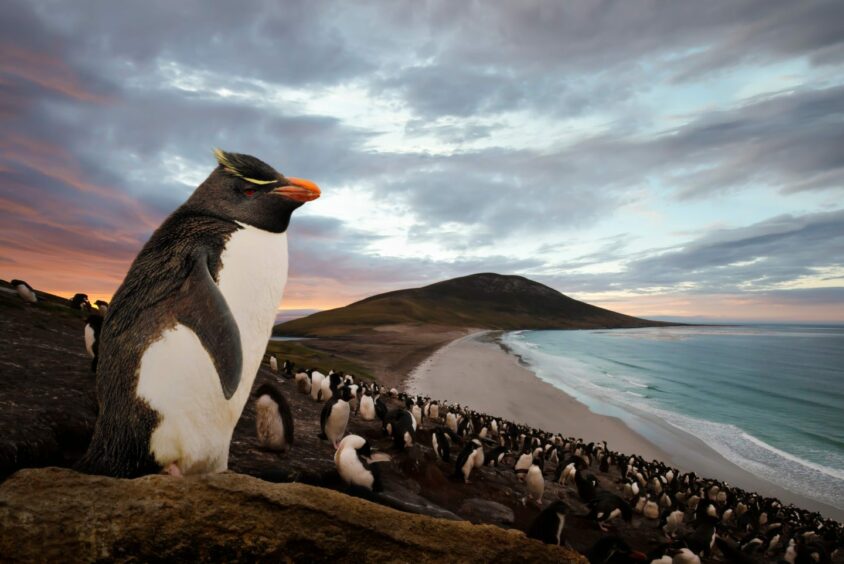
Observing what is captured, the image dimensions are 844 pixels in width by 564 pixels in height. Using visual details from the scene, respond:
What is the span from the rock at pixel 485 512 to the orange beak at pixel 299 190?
7587mm

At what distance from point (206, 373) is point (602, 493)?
1286cm

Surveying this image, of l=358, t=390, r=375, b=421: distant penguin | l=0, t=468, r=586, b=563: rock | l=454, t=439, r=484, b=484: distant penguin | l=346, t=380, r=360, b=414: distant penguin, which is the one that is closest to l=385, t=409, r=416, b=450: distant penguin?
l=454, t=439, r=484, b=484: distant penguin

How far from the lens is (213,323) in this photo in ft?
9.97

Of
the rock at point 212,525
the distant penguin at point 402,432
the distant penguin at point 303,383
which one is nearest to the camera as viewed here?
the rock at point 212,525

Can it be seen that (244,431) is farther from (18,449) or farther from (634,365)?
(634,365)

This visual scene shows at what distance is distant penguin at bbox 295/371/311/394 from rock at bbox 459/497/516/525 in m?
9.75

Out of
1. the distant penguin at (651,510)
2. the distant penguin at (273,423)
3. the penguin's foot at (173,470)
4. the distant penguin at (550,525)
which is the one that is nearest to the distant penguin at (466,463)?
the distant penguin at (550,525)

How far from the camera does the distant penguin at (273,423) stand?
23.1 ft

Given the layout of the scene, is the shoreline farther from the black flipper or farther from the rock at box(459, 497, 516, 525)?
the black flipper

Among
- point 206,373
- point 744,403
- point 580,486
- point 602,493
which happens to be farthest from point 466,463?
point 744,403

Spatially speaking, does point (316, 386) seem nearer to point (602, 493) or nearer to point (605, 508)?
point (602, 493)

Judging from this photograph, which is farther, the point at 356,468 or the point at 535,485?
the point at 535,485

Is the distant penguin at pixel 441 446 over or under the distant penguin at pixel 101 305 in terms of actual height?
under

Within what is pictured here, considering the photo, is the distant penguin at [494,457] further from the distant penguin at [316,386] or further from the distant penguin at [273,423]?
the distant penguin at [273,423]
